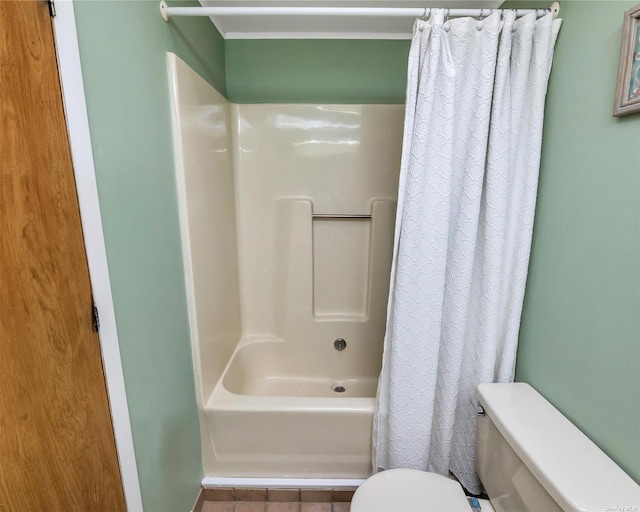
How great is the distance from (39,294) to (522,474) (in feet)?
4.38

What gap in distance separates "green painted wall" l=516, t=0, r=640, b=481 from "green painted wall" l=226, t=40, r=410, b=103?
39.2 inches

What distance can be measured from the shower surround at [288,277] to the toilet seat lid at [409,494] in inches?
13.4

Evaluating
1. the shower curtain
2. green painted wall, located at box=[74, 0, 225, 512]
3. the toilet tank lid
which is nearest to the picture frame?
the shower curtain

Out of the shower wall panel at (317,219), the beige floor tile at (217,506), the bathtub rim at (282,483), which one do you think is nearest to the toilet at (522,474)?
the bathtub rim at (282,483)

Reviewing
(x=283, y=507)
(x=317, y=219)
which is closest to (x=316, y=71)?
(x=317, y=219)

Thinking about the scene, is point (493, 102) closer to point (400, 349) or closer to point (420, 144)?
point (420, 144)

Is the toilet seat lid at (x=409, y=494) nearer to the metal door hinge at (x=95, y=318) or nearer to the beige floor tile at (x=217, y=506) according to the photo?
the beige floor tile at (x=217, y=506)

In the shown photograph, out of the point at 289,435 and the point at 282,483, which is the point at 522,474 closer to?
the point at 289,435

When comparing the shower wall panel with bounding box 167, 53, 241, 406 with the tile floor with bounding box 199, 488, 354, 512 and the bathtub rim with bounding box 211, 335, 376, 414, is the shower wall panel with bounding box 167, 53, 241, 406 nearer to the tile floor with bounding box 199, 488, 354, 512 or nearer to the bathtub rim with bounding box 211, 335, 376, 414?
the bathtub rim with bounding box 211, 335, 376, 414

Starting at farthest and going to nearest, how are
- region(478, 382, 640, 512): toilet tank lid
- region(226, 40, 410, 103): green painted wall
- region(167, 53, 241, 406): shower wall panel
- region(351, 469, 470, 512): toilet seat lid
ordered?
region(226, 40, 410, 103): green painted wall
region(167, 53, 241, 406): shower wall panel
region(351, 469, 470, 512): toilet seat lid
region(478, 382, 640, 512): toilet tank lid

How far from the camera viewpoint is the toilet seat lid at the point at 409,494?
109cm

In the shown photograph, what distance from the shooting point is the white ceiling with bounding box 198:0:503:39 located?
1.61 m

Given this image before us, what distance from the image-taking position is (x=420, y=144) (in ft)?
3.98

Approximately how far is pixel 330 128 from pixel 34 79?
1544 millimetres
